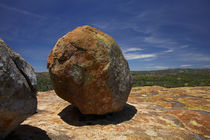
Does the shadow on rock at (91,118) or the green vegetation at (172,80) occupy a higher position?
the shadow on rock at (91,118)

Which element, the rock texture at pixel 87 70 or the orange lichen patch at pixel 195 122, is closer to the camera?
the rock texture at pixel 87 70

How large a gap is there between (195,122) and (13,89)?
21.8 feet

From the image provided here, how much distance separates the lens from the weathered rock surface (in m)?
2.74

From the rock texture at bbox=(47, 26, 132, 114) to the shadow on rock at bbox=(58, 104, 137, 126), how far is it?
1.45 feet

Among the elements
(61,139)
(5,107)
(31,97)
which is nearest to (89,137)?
(61,139)

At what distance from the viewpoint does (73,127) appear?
5023mm

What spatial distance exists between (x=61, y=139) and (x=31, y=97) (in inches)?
60.4

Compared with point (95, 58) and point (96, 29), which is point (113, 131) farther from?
point (96, 29)

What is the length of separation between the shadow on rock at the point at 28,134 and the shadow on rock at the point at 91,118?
1412mm

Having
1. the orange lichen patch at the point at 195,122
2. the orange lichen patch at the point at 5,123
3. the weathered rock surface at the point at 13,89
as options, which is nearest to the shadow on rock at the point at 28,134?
the weathered rock surface at the point at 13,89

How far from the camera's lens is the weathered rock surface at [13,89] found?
2736 mm

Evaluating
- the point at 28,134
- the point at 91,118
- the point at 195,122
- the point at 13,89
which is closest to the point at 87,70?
the point at 91,118

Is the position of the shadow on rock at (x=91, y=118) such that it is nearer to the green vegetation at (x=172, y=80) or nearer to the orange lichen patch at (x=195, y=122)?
the orange lichen patch at (x=195, y=122)

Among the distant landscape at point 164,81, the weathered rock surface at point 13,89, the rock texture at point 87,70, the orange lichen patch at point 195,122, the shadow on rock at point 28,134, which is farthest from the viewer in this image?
the distant landscape at point 164,81
